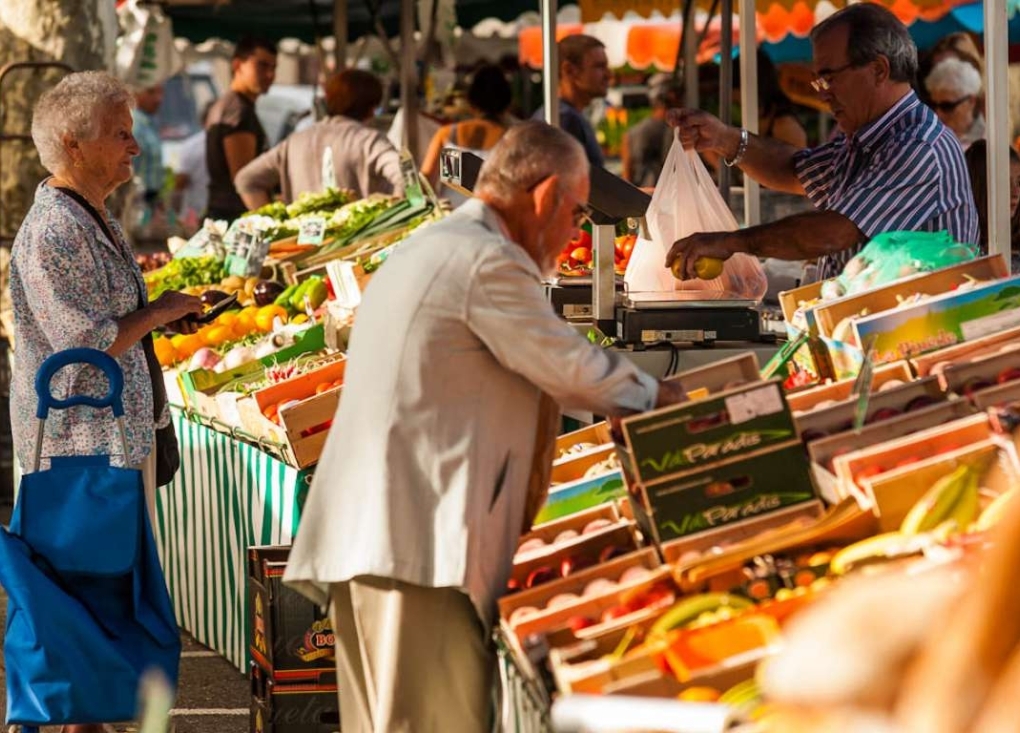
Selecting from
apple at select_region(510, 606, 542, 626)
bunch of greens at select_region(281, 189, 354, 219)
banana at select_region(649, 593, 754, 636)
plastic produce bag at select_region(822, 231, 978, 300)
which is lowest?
apple at select_region(510, 606, 542, 626)

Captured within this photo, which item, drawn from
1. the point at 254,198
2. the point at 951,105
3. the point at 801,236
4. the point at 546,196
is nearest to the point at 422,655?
the point at 546,196

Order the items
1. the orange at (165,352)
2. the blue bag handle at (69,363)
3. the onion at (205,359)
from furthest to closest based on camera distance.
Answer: the orange at (165,352)
the onion at (205,359)
the blue bag handle at (69,363)

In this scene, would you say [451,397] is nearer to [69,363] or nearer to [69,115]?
[69,363]

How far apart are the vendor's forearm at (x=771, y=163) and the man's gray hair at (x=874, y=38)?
639 mm

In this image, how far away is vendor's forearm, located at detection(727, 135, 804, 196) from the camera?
5.82m

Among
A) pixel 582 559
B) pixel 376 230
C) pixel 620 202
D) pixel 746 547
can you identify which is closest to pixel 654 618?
pixel 746 547

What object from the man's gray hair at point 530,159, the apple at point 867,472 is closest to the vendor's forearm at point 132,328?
the man's gray hair at point 530,159

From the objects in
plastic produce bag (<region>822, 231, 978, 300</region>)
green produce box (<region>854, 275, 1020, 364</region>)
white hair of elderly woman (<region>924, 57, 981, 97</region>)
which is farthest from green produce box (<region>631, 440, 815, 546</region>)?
white hair of elderly woman (<region>924, 57, 981, 97</region>)

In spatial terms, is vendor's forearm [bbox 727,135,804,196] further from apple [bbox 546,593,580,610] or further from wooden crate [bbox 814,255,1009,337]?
apple [bbox 546,593,580,610]

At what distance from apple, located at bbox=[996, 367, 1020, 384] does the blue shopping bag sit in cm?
216

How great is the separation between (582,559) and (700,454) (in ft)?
1.43

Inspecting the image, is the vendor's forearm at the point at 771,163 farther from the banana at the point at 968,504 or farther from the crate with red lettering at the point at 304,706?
the banana at the point at 968,504

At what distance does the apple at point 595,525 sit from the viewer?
3.79 metres

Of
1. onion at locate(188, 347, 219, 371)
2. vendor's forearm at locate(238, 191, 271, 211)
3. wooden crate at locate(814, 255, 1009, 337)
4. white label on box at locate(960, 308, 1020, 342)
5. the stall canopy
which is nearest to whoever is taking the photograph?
white label on box at locate(960, 308, 1020, 342)
